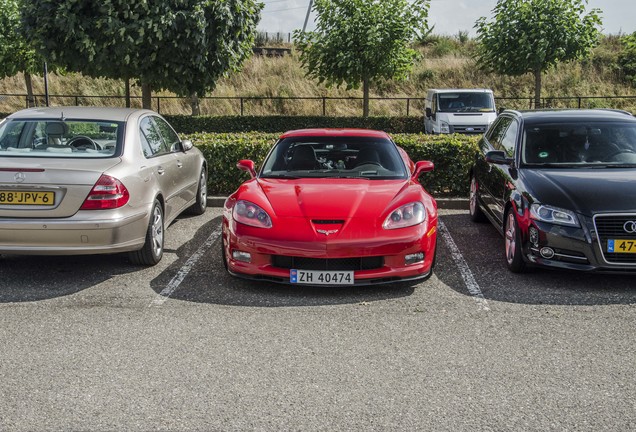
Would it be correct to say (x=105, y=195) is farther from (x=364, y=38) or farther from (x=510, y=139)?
(x=364, y=38)

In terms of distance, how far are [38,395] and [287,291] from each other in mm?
2664

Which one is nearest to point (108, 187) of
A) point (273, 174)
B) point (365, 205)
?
point (273, 174)

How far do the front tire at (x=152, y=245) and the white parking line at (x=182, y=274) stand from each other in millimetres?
317

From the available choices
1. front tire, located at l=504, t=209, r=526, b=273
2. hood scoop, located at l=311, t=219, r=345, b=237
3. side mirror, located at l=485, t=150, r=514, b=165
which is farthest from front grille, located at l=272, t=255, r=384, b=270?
side mirror, located at l=485, t=150, r=514, b=165

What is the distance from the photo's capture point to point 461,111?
20.8 meters

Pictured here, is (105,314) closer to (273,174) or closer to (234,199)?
(234,199)

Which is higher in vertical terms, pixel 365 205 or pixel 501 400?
pixel 365 205

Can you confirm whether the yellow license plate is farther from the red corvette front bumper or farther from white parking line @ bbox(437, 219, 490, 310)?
white parking line @ bbox(437, 219, 490, 310)

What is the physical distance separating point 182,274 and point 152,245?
1.47 ft

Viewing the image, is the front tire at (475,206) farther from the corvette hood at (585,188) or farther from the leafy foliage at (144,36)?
the leafy foliage at (144,36)

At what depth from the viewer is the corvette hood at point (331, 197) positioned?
6.45 m

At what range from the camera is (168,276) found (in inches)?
277

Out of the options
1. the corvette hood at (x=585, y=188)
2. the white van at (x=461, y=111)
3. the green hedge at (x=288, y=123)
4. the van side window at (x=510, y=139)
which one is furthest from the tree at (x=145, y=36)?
the corvette hood at (x=585, y=188)

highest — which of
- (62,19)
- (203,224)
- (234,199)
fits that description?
(62,19)
